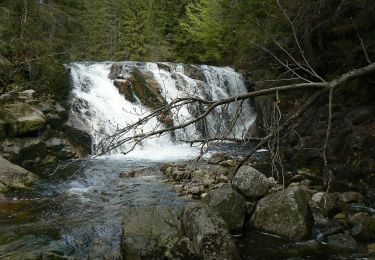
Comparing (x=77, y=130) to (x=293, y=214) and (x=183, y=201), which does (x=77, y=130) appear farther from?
(x=293, y=214)

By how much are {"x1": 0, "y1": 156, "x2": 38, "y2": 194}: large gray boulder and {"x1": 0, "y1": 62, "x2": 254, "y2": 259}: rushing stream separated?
0.41 meters

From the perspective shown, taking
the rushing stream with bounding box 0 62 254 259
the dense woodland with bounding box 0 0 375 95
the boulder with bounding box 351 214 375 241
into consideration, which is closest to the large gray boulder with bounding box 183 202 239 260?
the rushing stream with bounding box 0 62 254 259

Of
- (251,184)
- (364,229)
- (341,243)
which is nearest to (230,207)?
(251,184)

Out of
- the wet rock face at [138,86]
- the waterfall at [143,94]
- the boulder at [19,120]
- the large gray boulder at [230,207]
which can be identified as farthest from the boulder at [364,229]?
the wet rock face at [138,86]

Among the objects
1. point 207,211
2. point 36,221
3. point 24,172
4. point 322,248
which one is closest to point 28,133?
point 24,172

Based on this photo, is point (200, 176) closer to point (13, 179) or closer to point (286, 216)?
point (286, 216)

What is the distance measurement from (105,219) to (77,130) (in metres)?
8.13

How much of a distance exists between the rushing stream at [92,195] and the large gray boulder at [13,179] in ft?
1.36

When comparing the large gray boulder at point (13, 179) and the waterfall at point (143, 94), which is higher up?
the waterfall at point (143, 94)

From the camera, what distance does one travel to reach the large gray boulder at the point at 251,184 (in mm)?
8055

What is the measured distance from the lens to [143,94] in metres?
18.8

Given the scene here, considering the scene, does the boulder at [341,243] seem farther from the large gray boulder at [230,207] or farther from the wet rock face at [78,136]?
the wet rock face at [78,136]

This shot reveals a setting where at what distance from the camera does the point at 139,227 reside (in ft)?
20.4

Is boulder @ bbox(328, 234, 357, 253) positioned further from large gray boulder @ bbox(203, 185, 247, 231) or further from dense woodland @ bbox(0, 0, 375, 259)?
large gray boulder @ bbox(203, 185, 247, 231)
